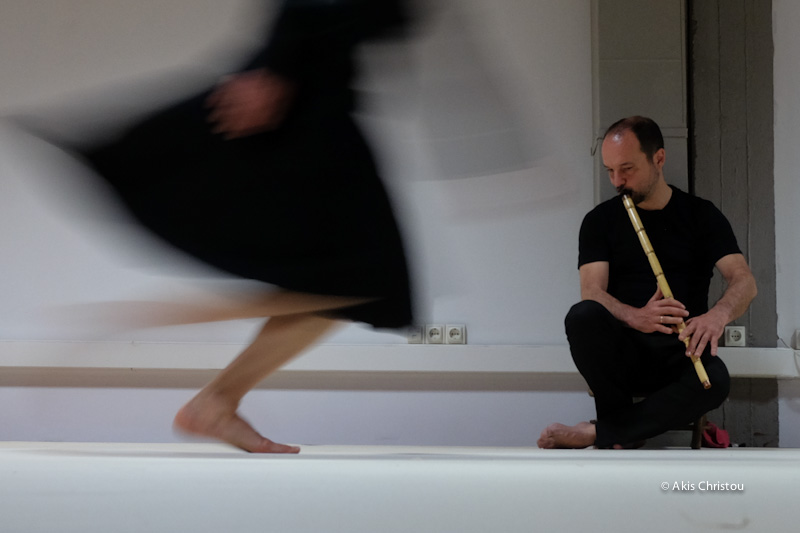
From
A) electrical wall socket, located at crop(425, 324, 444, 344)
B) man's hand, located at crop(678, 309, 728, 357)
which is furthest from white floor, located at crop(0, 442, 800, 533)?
electrical wall socket, located at crop(425, 324, 444, 344)

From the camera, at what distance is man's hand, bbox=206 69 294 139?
Result: 1127mm

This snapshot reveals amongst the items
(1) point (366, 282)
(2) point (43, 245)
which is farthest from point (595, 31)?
(2) point (43, 245)

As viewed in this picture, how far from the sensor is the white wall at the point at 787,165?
2947 millimetres

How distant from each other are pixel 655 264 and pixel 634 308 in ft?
0.44

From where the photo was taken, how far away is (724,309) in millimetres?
2041

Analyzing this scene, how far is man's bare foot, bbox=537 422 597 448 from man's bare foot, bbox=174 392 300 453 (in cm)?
103

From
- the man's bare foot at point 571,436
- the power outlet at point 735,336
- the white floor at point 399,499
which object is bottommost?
Result: the man's bare foot at point 571,436

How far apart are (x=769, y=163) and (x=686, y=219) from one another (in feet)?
3.17

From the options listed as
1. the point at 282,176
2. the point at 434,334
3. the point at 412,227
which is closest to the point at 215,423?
the point at 282,176

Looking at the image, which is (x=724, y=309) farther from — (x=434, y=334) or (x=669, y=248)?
(x=434, y=334)

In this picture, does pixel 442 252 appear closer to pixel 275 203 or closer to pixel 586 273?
pixel 586 273

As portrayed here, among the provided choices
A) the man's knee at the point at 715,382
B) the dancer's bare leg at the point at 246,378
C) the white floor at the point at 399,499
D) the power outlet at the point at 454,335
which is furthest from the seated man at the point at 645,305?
the white floor at the point at 399,499

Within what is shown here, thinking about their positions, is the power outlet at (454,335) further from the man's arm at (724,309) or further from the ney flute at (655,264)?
the man's arm at (724,309)

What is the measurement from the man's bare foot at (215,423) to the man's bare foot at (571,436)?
40.7 inches
